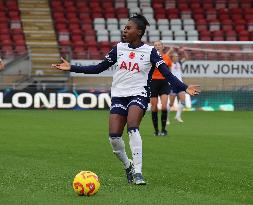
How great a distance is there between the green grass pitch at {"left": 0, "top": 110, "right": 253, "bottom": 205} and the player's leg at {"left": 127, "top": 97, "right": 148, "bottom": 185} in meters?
0.24

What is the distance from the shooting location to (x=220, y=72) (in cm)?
3353

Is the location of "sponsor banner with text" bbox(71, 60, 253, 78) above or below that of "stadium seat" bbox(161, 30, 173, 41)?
below

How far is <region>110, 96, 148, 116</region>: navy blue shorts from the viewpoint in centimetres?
1051

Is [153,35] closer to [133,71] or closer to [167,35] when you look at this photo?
[167,35]

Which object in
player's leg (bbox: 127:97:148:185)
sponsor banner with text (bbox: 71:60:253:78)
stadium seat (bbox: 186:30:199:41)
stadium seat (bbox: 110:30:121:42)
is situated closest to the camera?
player's leg (bbox: 127:97:148:185)

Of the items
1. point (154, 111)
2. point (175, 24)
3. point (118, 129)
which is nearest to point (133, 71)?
point (118, 129)

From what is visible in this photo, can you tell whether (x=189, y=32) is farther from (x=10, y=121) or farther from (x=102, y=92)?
(x=10, y=121)

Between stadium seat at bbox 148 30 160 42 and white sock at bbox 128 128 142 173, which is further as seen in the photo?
stadium seat at bbox 148 30 160 42

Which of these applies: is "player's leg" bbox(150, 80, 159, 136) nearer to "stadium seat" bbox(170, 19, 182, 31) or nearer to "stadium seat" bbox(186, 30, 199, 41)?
"stadium seat" bbox(186, 30, 199, 41)

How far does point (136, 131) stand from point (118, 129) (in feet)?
0.97

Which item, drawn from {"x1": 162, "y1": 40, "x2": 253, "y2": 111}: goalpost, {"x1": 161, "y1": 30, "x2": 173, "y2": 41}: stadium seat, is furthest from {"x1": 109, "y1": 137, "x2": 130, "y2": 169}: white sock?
{"x1": 161, "y1": 30, "x2": 173, "y2": 41}: stadium seat

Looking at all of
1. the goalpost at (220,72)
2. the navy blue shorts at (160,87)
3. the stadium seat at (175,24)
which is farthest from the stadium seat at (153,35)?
the navy blue shorts at (160,87)

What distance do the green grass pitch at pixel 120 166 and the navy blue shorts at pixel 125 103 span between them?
0.89 meters

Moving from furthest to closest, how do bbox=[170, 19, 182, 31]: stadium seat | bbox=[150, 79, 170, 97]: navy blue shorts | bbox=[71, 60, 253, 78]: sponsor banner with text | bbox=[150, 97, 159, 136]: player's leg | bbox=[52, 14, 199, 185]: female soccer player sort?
bbox=[170, 19, 182, 31]: stadium seat < bbox=[71, 60, 253, 78]: sponsor banner with text < bbox=[150, 79, 170, 97]: navy blue shorts < bbox=[150, 97, 159, 136]: player's leg < bbox=[52, 14, 199, 185]: female soccer player
